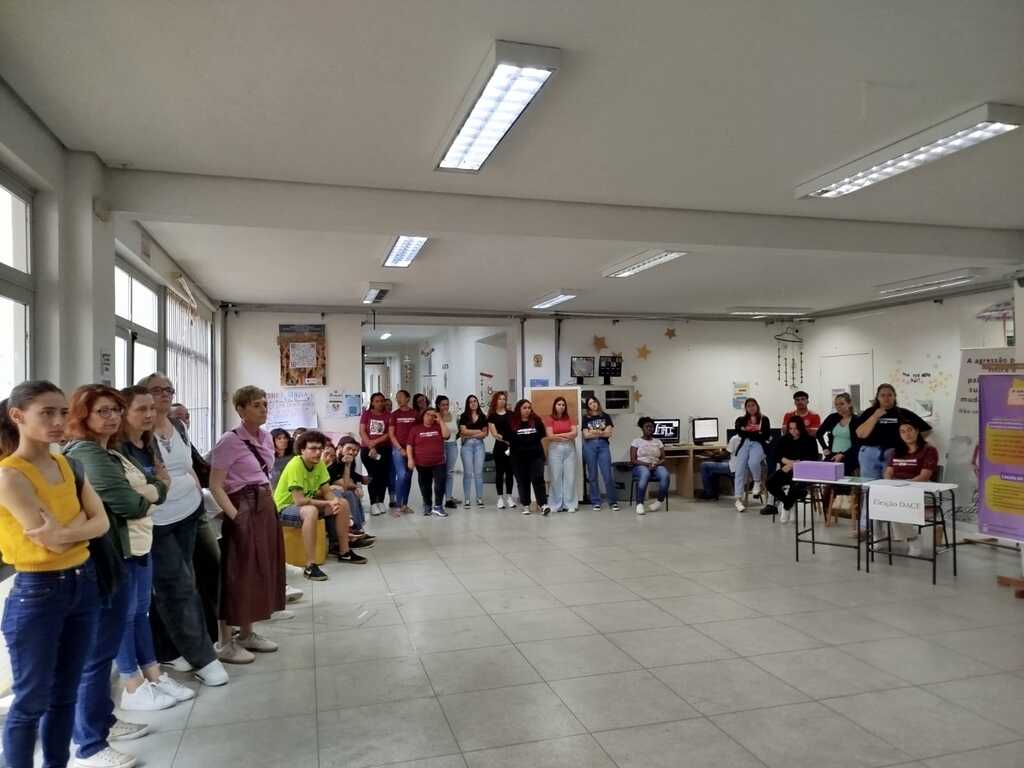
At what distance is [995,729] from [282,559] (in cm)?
341

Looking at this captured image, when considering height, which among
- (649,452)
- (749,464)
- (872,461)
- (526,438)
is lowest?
(749,464)

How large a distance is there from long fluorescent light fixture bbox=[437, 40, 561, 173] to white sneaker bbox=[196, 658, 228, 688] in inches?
111

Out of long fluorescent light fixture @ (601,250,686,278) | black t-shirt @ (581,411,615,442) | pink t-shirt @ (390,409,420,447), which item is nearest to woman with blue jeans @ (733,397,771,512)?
black t-shirt @ (581,411,615,442)

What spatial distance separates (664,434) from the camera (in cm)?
1005

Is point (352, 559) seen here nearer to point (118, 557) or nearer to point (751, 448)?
point (118, 557)

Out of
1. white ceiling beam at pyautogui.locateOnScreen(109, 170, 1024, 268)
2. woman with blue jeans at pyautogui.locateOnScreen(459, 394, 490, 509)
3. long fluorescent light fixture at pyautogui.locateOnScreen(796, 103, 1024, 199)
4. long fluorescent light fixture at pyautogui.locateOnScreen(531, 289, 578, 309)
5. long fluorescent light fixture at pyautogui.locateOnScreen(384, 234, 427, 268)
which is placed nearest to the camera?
long fluorescent light fixture at pyautogui.locateOnScreen(796, 103, 1024, 199)

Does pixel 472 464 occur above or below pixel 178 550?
below

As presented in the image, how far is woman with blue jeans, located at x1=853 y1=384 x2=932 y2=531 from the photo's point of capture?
632cm

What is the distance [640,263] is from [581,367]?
4.30m

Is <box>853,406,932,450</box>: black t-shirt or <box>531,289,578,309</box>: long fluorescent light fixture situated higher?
<box>531,289,578,309</box>: long fluorescent light fixture

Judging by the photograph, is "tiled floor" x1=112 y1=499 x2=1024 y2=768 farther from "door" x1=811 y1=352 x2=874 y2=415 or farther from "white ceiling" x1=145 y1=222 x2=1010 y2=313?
"door" x1=811 y1=352 x2=874 y2=415

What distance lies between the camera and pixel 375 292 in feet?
28.1

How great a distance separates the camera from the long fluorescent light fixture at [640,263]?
654 centimetres

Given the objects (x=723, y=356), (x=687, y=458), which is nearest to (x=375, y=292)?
(x=687, y=458)
